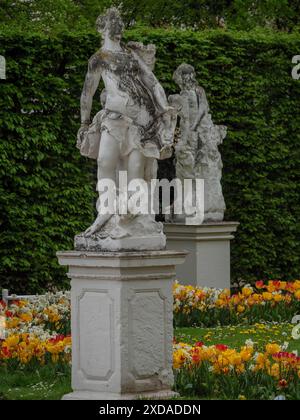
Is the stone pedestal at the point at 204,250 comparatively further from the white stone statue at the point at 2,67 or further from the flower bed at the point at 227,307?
the white stone statue at the point at 2,67

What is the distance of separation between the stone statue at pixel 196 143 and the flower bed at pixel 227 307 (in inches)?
61.0

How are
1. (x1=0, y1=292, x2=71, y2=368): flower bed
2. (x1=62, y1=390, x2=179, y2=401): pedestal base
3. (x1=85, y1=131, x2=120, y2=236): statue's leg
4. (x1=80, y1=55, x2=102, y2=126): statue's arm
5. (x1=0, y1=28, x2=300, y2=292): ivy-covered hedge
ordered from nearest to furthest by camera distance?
1. (x1=62, y1=390, x2=179, y2=401): pedestal base
2. (x1=85, y1=131, x2=120, y2=236): statue's leg
3. (x1=80, y1=55, x2=102, y2=126): statue's arm
4. (x1=0, y1=292, x2=71, y2=368): flower bed
5. (x1=0, y1=28, x2=300, y2=292): ivy-covered hedge

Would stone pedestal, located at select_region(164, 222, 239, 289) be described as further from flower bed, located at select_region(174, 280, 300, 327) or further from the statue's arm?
the statue's arm

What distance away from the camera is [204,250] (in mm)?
14312

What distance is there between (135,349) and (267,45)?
29.0ft

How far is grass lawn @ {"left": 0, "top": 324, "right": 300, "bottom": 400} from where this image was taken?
8703 millimetres

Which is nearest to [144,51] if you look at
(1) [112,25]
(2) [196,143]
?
(1) [112,25]

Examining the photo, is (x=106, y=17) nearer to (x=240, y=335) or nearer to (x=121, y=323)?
(x=121, y=323)

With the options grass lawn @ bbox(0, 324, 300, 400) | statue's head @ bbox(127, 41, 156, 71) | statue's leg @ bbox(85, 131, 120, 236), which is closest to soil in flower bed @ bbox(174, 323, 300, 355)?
grass lawn @ bbox(0, 324, 300, 400)

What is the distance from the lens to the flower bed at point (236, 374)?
8.35 meters

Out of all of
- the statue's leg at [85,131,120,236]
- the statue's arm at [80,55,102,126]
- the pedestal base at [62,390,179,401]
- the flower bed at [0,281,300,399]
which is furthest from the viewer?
the statue's arm at [80,55,102,126]

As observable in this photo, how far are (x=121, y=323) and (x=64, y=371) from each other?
1588 millimetres

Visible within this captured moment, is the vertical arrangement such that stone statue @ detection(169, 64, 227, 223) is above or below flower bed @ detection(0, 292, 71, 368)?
above

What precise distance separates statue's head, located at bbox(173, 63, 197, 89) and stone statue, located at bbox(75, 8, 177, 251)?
5.75 m
